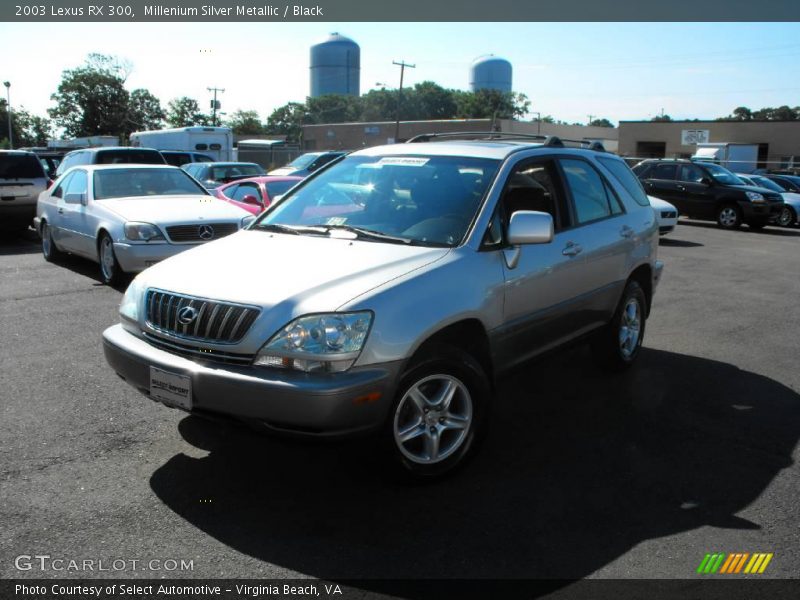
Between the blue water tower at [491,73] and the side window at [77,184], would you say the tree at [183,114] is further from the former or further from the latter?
the side window at [77,184]

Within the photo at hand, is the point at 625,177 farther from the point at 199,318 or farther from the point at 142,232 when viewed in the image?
the point at 142,232

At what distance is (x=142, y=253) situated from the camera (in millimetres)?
9102

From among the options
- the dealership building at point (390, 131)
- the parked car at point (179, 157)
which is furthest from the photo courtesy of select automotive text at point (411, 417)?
the dealership building at point (390, 131)

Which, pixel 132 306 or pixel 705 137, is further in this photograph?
pixel 705 137

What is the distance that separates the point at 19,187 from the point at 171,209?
701cm

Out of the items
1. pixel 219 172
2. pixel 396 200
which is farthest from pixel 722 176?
pixel 396 200

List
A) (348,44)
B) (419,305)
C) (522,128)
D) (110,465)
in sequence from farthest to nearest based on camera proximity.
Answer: (348,44), (522,128), (110,465), (419,305)

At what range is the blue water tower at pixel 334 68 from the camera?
404ft

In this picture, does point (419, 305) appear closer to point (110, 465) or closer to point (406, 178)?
point (406, 178)

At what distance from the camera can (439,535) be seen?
11.5 feet

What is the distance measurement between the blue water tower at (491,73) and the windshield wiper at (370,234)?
386 ft

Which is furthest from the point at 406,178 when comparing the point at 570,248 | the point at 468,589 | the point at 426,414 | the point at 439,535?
the point at 468,589

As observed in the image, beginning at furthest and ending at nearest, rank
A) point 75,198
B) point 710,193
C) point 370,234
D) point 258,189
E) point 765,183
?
1. point 765,183
2. point 710,193
3. point 258,189
4. point 75,198
5. point 370,234

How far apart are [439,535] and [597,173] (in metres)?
3.45
